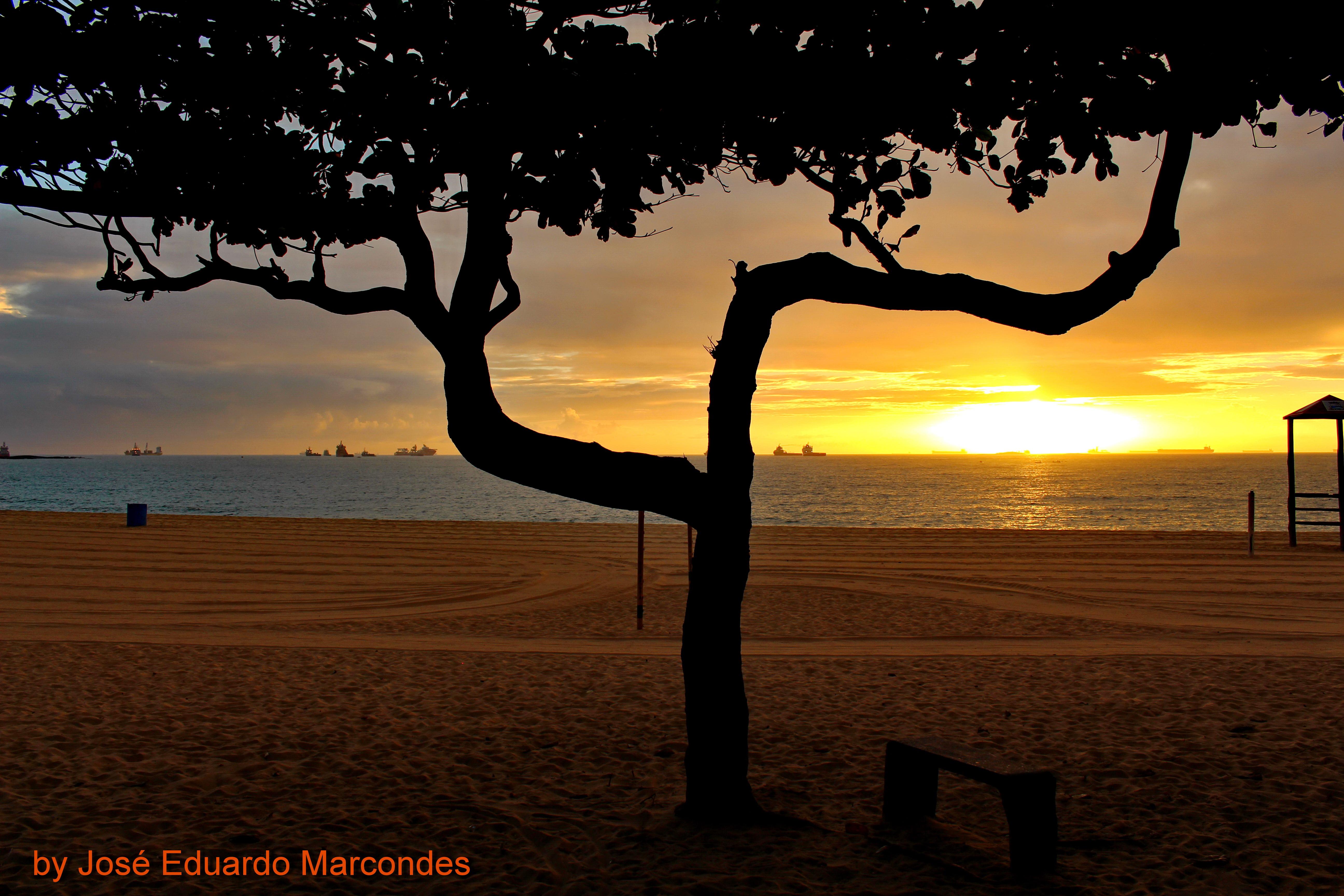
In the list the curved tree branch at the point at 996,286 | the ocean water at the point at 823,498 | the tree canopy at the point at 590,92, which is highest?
the tree canopy at the point at 590,92

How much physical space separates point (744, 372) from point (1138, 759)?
4.05 meters

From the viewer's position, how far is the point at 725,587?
4.56 metres

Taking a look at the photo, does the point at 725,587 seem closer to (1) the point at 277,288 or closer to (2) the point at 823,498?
(1) the point at 277,288

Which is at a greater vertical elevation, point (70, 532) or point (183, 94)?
point (183, 94)

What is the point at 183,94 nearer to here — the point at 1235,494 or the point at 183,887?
the point at 183,887

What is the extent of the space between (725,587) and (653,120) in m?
2.86

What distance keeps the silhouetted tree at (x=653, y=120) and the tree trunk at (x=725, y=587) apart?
0.01 metres

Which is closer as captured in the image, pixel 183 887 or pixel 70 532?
pixel 183 887

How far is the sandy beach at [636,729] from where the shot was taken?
422cm

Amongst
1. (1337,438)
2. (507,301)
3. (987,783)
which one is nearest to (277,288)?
(507,301)

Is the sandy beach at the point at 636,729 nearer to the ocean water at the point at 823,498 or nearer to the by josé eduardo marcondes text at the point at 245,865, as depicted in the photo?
the by josé eduardo marcondes text at the point at 245,865

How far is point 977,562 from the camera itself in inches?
719

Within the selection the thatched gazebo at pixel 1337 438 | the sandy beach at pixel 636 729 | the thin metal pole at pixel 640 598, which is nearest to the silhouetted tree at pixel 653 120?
the sandy beach at pixel 636 729

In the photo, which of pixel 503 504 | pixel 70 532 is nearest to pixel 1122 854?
pixel 70 532
